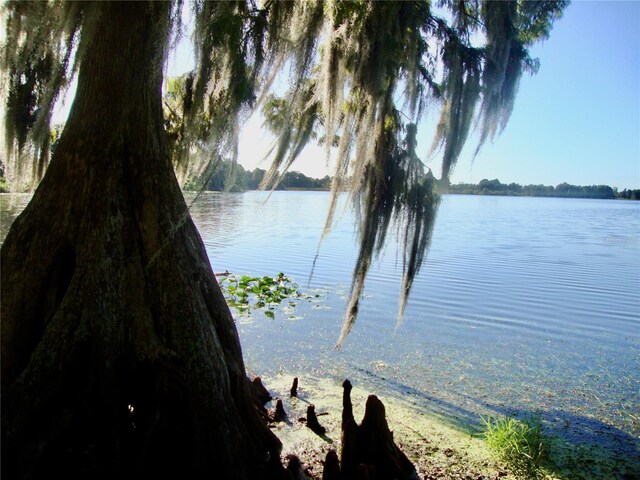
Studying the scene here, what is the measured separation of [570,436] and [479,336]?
3233mm

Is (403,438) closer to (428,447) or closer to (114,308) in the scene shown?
(428,447)

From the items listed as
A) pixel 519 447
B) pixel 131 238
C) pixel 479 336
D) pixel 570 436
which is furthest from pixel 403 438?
pixel 479 336

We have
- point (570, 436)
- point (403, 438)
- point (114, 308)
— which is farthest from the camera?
point (570, 436)

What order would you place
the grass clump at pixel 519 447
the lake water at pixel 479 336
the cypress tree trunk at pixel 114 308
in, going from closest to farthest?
the cypress tree trunk at pixel 114 308 < the grass clump at pixel 519 447 < the lake water at pixel 479 336

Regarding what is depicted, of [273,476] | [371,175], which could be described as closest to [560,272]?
[371,175]

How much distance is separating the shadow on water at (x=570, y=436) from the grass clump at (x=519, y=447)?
12 centimetres

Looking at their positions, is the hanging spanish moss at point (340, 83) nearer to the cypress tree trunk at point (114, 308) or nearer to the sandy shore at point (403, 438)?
the cypress tree trunk at point (114, 308)

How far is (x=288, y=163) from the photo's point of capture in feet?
12.0

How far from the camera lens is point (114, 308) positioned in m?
2.66

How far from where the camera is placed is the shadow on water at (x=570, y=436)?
13.7ft

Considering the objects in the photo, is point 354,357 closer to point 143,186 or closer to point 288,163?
point 288,163

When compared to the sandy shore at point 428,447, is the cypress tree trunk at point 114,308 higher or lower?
higher

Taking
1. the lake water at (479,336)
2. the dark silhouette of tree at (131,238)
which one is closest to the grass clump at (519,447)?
the lake water at (479,336)

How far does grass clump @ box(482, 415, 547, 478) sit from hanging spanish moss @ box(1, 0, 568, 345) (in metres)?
1.58
